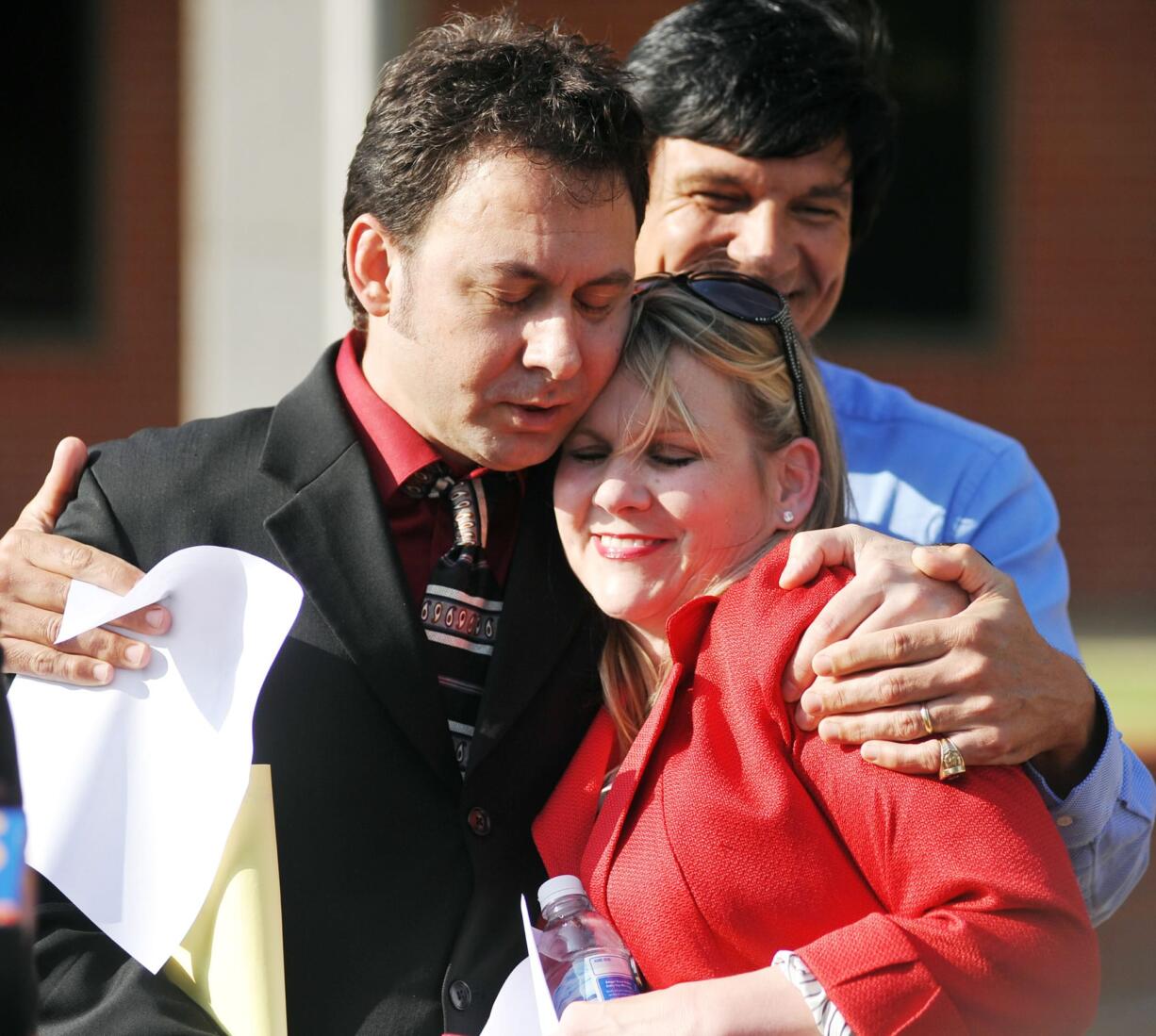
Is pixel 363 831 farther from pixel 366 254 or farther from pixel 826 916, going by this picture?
pixel 366 254

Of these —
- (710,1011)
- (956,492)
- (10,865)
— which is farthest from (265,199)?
(10,865)

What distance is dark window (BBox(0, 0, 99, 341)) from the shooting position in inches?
328

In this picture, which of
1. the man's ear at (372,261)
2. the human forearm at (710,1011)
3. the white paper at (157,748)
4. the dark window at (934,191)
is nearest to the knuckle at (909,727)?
the human forearm at (710,1011)

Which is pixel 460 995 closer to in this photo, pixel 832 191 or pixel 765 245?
pixel 765 245

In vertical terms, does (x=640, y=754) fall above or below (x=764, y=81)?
below

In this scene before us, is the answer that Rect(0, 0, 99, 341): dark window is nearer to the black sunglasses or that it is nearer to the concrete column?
the concrete column

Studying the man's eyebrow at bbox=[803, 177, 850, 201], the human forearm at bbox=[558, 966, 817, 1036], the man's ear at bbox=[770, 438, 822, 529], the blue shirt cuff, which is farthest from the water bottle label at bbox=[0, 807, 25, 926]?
the man's eyebrow at bbox=[803, 177, 850, 201]

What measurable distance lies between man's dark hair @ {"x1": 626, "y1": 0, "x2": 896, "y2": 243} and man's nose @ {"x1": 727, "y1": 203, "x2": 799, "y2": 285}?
0.37 feet

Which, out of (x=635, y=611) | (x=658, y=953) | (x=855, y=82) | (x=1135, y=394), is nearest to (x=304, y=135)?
(x=855, y=82)

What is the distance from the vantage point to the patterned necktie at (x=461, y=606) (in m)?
2.51

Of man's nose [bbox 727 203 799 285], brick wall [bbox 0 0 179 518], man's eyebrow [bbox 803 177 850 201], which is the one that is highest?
Result: man's eyebrow [bbox 803 177 850 201]

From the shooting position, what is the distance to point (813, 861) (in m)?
2.14

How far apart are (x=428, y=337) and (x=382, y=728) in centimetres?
58

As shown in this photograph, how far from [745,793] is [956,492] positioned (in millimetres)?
1219
